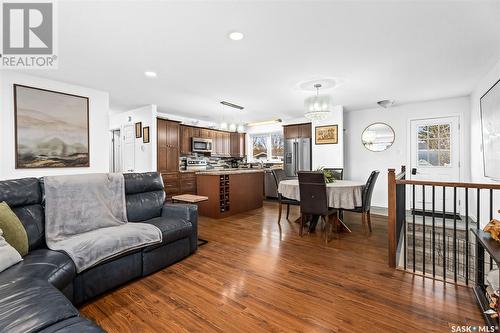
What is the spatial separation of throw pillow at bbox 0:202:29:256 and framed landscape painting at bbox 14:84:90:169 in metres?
2.20

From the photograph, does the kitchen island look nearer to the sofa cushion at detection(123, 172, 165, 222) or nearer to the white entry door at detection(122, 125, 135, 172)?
the sofa cushion at detection(123, 172, 165, 222)

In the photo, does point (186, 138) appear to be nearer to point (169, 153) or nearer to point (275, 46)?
point (169, 153)

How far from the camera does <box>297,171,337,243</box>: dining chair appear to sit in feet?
10.5

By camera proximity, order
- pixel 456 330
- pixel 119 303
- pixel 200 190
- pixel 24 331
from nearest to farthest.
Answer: pixel 24 331 < pixel 456 330 < pixel 119 303 < pixel 200 190

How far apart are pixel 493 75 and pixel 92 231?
5452 mm

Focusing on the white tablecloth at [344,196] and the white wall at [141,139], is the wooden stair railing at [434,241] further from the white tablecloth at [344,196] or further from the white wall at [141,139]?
the white wall at [141,139]

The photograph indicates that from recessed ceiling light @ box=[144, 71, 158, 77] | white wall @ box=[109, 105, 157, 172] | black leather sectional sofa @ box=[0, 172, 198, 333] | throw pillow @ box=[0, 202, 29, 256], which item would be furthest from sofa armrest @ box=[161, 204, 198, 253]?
white wall @ box=[109, 105, 157, 172]

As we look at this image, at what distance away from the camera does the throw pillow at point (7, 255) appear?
5.00 ft

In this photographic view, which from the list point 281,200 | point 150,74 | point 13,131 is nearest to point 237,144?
point 281,200

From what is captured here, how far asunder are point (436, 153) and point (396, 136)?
0.86 m

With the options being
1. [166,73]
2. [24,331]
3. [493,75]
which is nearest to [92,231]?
[24,331]

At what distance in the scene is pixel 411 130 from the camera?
17.4 ft

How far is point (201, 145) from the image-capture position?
6.56 m

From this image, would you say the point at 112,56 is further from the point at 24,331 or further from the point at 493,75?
the point at 493,75
